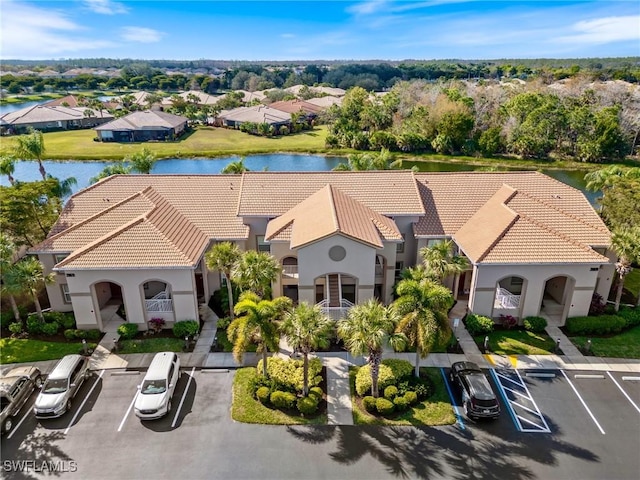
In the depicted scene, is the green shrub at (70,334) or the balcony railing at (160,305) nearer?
the green shrub at (70,334)

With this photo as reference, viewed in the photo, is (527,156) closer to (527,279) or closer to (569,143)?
(569,143)

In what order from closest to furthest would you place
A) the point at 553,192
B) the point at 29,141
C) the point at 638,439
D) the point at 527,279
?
the point at 638,439, the point at 527,279, the point at 553,192, the point at 29,141

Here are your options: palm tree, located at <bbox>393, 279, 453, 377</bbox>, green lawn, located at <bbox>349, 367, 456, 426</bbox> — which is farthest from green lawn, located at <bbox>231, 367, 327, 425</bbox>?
palm tree, located at <bbox>393, 279, 453, 377</bbox>

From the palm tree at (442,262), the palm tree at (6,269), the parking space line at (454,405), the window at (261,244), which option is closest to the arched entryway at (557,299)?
the palm tree at (442,262)

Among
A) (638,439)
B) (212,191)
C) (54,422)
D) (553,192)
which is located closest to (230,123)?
(212,191)

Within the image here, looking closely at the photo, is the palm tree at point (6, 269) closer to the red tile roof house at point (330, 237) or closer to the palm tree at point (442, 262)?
the red tile roof house at point (330, 237)

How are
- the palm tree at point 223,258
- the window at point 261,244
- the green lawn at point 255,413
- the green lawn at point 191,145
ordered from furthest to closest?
the green lawn at point 191,145, the window at point 261,244, the palm tree at point 223,258, the green lawn at point 255,413

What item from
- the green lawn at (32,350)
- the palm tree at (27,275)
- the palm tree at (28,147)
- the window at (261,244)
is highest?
the palm tree at (28,147)

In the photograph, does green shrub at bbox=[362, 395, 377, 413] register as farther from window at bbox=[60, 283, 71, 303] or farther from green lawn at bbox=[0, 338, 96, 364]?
window at bbox=[60, 283, 71, 303]
